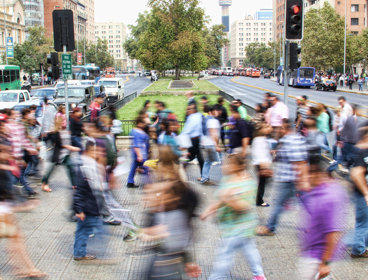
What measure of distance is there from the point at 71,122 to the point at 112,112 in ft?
5.65

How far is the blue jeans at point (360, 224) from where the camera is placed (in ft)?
Result: 19.0

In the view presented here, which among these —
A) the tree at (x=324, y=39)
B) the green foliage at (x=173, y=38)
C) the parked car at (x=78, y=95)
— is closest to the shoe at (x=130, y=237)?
the parked car at (x=78, y=95)

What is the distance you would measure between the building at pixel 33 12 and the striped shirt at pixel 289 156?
395ft

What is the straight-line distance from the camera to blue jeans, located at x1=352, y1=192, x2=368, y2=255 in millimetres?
5789

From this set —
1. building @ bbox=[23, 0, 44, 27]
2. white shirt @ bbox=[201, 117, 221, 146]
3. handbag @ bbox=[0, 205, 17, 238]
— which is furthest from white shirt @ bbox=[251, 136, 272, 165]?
building @ bbox=[23, 0, 44, 27]

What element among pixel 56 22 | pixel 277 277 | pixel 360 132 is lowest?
pixel 277 277

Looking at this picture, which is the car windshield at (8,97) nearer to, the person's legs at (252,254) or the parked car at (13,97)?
the parked car at (13,97)

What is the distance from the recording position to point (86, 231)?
229 inches

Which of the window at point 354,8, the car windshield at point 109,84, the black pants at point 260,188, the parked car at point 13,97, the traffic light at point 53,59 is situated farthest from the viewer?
the window at point 354,8

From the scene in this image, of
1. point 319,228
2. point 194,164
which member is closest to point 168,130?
point 194,164

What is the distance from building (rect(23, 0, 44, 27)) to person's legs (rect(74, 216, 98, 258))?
12048 centimetres

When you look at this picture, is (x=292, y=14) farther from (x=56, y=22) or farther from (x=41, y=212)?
(x=41, y=212)

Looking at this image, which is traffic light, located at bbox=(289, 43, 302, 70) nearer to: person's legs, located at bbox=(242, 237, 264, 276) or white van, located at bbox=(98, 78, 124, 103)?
person's legs, located at bbox=(242, 237, 264, 276)

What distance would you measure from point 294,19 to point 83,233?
26.7ft
